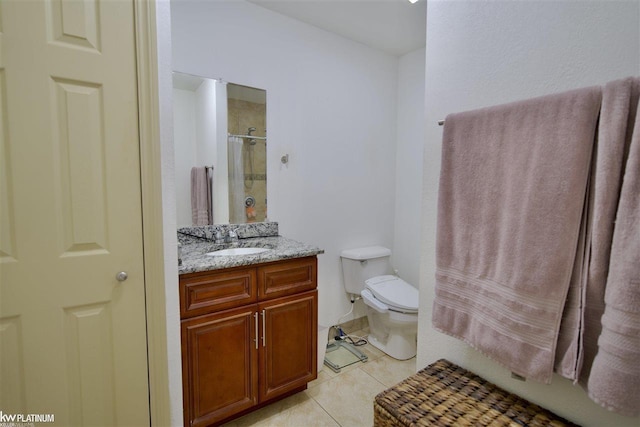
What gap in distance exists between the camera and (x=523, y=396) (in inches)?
38.3

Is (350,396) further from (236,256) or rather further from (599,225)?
(599,225)

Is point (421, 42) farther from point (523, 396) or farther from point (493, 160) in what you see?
point (523, 396)

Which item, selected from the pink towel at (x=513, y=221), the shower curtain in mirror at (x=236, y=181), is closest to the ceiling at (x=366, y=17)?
the shower curtain in mirror at (x=236, y=181)

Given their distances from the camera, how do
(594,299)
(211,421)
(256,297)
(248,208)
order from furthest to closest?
1. (248,208)
2. (256,297)
3. (211,421)
4. (594,299)

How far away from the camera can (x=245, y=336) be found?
1.49 metres

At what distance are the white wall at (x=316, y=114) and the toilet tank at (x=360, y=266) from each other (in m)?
0.08

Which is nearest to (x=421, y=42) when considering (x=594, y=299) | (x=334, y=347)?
(x=594, y=299)

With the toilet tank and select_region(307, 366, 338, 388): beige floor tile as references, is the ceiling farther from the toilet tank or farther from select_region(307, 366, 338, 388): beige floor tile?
select_region(307, 366, 338, 388): beige floor tile

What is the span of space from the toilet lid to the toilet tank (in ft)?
0.28

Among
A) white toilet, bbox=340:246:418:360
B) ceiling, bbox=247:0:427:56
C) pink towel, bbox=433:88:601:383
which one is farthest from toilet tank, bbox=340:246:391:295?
ceiling, bbox=247:0:427:56

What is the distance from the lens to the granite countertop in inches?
53.3

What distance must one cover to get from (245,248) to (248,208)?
32cm

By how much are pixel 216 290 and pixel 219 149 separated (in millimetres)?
951

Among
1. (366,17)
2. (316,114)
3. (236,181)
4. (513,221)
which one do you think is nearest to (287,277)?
(236,181)
